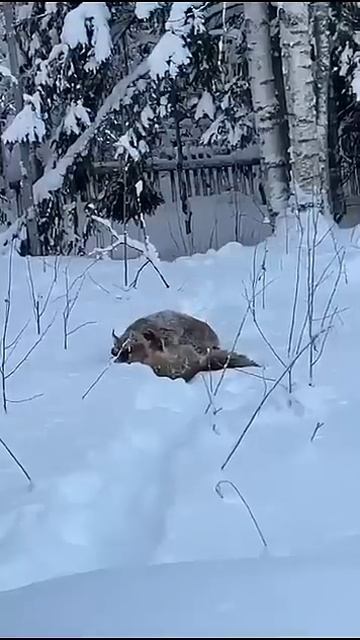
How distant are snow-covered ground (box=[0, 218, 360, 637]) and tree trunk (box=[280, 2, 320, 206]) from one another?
75.4 inches

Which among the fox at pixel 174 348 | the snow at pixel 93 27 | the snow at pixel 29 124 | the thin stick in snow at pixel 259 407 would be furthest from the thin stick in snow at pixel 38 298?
the snow at pixel 93 27

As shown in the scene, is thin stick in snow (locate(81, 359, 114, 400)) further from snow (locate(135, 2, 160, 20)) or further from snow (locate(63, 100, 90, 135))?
snow (locate(63, 100, 90, 135))

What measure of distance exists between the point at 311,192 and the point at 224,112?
178 cm

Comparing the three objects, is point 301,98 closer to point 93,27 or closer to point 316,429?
point 93,27

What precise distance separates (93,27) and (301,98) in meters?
1.36

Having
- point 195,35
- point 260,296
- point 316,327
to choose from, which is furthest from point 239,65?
point 316,327

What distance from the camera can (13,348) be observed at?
141 inches

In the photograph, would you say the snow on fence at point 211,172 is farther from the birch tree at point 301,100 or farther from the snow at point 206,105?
the birch tree at point 301,100

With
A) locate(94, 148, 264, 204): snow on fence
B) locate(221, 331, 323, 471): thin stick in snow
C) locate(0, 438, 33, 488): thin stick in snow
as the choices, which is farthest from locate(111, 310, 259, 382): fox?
locate(94, 148, 264, 204): snow on fence

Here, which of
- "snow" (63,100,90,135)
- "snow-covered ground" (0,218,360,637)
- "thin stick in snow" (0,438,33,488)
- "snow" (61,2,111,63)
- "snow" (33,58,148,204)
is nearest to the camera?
"snow-covered ground" (0,218,360,637)

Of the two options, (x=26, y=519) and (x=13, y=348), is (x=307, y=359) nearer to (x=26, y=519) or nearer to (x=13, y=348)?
(x=13, y=348)

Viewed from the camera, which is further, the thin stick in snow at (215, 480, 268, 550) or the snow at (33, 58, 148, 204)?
the snow at (33, 58, 148, 204)

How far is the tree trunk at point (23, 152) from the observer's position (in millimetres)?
6828

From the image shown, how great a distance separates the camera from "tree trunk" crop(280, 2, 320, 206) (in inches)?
219
